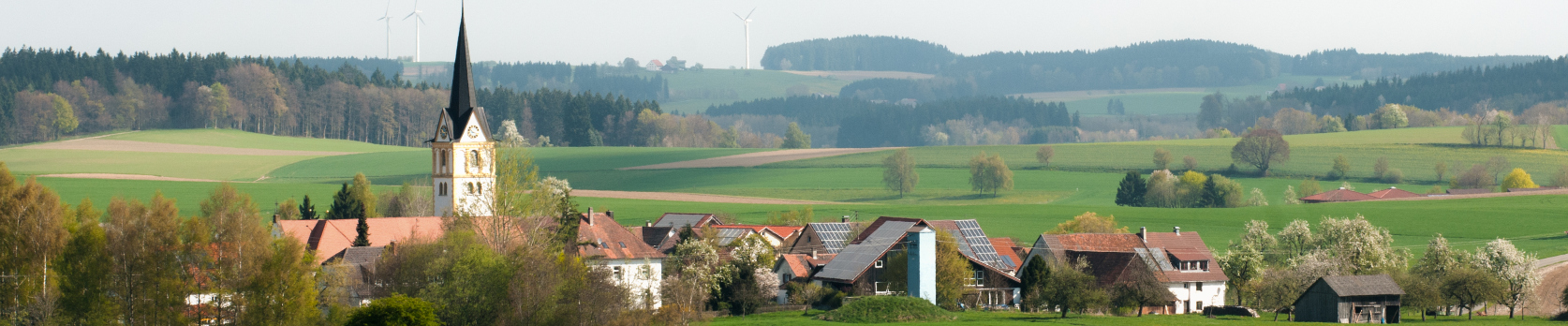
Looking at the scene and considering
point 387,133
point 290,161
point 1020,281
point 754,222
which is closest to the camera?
point 1020,281

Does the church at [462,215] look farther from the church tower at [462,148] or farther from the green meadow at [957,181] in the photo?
the green meadow at [957,181]

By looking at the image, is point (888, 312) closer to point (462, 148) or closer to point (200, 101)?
point (462, 148)

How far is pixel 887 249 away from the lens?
63406 millimetres

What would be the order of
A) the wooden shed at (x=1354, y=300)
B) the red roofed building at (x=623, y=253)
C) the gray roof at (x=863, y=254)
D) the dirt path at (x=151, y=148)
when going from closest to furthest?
the wooden shed at (x=1354, y=300) → the red roofed building at (x=623, y=253) → the gray roof at (x=863, y=254) → the dirt path at (x=151, y=148)

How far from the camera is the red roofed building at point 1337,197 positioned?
352 feet

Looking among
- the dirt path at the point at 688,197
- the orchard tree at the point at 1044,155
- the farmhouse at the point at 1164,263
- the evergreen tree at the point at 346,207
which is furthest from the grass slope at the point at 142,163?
the farmhouse at the point at 1164,263

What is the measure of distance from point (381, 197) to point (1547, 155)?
10287cm

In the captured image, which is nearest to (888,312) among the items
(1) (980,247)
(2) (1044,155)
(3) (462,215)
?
(1) (980,247)

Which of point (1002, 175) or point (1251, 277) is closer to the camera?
point (1251, 277)

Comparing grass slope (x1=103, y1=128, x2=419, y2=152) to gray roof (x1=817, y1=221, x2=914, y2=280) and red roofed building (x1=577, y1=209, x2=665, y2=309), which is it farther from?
gray roof (x1=817, y1=221, x2=914, y2=280)

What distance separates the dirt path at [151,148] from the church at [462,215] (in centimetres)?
9397

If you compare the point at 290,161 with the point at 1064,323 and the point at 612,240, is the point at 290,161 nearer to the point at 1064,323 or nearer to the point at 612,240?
the point at 612,240

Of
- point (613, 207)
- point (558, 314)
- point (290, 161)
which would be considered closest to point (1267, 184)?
point (613, 207)

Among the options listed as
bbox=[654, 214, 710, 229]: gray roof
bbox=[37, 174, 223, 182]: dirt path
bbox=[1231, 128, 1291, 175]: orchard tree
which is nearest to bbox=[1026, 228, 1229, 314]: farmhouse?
bbox=[654, 214, 710, 229]: gray roof
